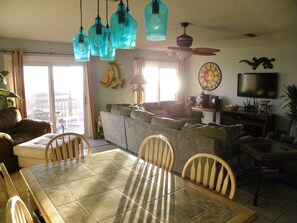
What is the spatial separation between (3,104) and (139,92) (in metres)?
3.52

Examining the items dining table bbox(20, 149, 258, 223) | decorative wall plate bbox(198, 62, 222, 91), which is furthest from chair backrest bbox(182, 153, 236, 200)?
decorative wall plate bbox(198, 62, 222, 91)

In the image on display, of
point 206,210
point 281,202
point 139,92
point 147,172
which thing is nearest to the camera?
point 206,210

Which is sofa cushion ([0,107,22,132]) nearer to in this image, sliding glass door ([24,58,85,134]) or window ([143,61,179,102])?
sliding glass door ([24,58,85,134])

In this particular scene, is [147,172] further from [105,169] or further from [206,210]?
[206,210]

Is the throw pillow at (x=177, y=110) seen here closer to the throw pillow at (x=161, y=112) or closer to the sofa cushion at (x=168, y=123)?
the throw pillow at (x=161, y=112)

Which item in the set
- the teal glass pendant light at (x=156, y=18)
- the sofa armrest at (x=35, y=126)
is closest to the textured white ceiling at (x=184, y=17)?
the teal glass pendant light at (x=156, y=18)

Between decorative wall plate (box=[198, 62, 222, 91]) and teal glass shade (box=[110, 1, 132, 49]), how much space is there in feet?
19.8

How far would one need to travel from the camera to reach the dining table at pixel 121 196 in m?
1.20

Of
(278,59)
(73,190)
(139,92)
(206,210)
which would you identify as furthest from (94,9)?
(278,59)

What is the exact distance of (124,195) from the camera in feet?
4.64

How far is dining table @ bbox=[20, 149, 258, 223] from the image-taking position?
120 centimetres

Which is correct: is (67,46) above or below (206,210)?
above

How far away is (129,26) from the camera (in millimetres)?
1389

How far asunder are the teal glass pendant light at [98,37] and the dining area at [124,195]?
3.12 ft
